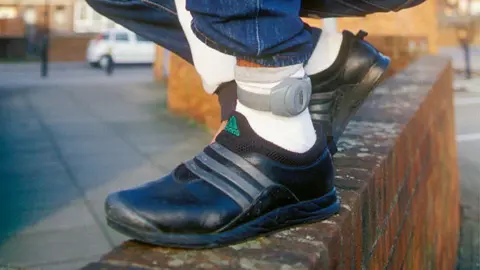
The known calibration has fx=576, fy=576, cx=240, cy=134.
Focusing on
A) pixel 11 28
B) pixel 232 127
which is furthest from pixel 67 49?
pixel 232 127

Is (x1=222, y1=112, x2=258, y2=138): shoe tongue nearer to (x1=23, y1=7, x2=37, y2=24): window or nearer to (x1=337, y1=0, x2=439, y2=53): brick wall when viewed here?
(x1=337, y1=0, x2=439, y2=53): brick wall

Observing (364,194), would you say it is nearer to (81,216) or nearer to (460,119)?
(81,216)

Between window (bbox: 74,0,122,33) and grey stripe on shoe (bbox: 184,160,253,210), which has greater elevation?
grey stripe on shoe (bbox: 184,160,253,210)

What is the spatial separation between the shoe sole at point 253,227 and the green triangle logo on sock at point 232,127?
14 cm

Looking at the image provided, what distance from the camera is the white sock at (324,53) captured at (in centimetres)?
120

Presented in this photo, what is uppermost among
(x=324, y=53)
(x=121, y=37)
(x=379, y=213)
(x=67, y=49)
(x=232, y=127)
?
(x=324, y=53)

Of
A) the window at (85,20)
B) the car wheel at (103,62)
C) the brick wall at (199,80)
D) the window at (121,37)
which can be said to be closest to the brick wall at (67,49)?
the window at (121,37)

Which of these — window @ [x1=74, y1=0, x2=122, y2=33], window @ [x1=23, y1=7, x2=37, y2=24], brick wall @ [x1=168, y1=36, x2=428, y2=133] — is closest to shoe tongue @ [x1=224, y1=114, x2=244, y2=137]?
brick wall @ [x1=168, y1=36, x2=428, y2=133]

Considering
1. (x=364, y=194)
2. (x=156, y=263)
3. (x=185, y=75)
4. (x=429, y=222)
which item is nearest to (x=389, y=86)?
(x=429, y=222)

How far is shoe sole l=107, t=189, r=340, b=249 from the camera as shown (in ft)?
2.73

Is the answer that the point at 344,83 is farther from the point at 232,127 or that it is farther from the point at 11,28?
the point at 11,28

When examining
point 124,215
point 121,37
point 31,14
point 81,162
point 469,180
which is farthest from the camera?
point 31,14

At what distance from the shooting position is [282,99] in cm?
92

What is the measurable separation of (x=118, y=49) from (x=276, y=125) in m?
18.1
